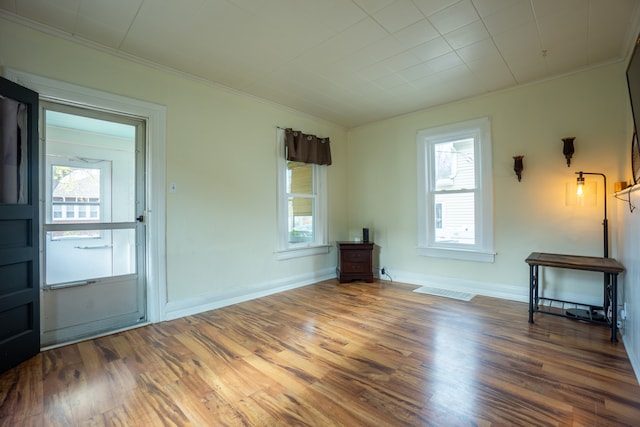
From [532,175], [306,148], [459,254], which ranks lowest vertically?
[459,254]

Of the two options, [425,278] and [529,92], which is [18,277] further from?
[529,92]

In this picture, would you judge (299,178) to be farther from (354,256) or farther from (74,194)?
(74,194)

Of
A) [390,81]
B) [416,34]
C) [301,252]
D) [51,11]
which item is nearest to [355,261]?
[301,252]

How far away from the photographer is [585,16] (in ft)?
7.53

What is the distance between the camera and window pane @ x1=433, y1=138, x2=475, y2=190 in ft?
13.3

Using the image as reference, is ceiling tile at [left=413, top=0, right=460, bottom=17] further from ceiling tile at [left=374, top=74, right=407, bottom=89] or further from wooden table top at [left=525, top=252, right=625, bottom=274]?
wooden table top at [left=525, top=252, right=625, bottom=274]

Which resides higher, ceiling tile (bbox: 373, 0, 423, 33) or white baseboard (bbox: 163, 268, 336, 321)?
ceiling tile (bbox: 373, 0, 423, 33)

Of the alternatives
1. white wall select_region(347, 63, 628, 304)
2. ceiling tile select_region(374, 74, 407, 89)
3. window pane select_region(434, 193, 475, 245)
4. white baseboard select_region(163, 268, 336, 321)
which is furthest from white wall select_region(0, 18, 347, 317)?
window pane select_region(434, 193, 475, 245)

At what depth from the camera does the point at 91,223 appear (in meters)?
2.71

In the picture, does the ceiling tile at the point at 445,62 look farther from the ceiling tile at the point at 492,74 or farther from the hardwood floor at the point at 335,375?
the hardwood floor at the point at 335,375

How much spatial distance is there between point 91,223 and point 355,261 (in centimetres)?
339

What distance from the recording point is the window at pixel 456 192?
388 cm

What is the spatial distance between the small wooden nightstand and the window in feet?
2.68

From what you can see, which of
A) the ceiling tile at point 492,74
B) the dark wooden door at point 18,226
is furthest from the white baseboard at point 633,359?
the dark wooden door at point 18,226
